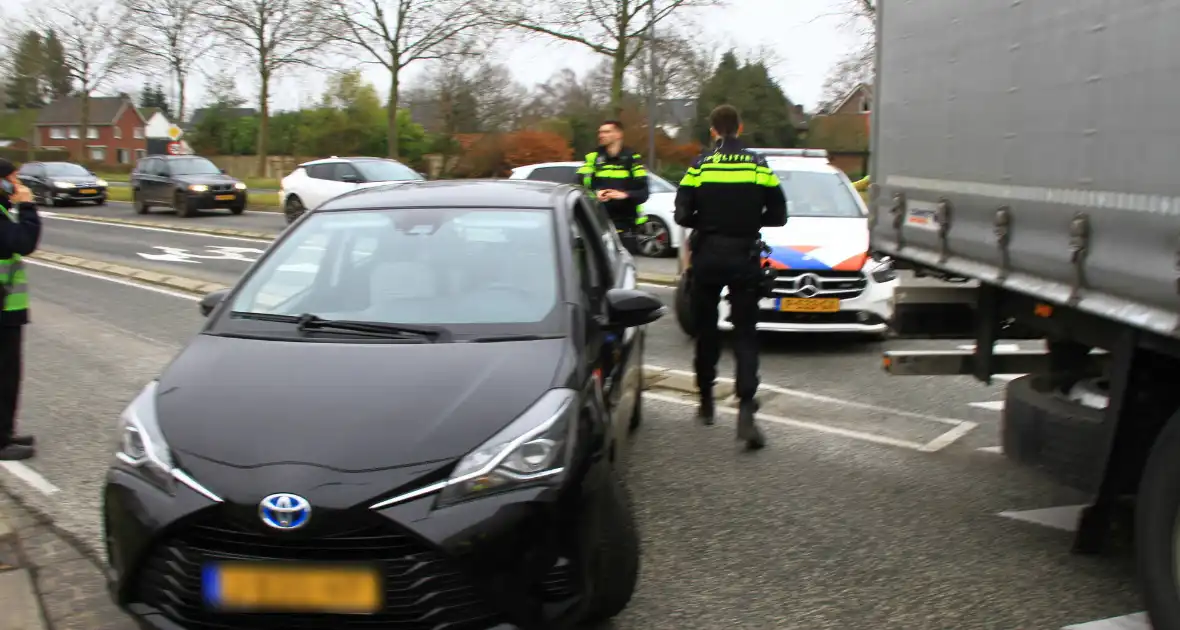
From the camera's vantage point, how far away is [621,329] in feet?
15.1

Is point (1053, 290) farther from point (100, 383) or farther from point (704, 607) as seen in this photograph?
point (100, 383)

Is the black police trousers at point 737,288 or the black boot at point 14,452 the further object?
the black police trousers at point 737,288

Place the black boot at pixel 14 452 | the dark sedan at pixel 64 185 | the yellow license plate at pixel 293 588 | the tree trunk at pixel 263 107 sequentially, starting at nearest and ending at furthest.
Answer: the yellow license plate at pixel 293 588 → the black boot at pixel 14 452 → the dark sedan at pixel 64 185 → the tree trunk at pixel 263 107

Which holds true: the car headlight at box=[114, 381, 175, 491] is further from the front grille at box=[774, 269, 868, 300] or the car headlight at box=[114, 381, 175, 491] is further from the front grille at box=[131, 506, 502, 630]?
the front grille at box=[774, 269, 868, 300]

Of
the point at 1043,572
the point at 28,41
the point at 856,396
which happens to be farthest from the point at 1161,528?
the point at 28,41

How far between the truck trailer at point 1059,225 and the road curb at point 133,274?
8.99m

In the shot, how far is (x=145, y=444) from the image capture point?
10.8 feet

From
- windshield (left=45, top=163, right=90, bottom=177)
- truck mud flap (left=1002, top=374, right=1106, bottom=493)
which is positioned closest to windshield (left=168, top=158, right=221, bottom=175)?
windshield (left=45, top=163, right=90, bottom=177)

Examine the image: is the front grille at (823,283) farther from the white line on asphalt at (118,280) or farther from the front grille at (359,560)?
the white line on asphalt at (118,280)

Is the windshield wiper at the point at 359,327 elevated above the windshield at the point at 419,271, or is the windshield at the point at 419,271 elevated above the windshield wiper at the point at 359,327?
the windshield at the point at 419,271

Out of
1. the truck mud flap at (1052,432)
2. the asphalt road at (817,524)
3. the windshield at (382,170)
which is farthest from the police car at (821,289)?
the windshield at (382,170)

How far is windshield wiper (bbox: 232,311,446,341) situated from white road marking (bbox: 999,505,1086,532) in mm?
2846

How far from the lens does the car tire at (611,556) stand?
3221 millimetres

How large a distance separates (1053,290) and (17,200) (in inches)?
193
